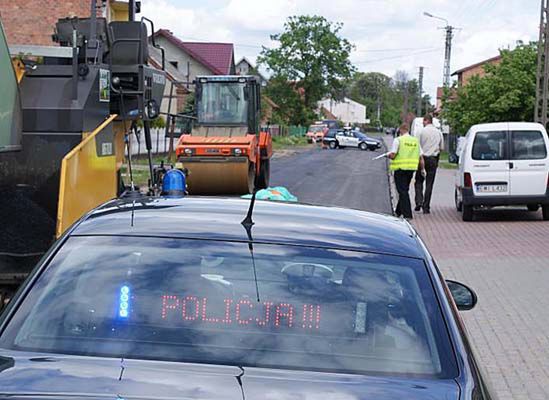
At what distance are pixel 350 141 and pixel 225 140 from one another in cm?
5043

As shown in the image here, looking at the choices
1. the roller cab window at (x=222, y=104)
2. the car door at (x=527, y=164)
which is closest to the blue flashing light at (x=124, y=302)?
the car door at (x=527, y=164)

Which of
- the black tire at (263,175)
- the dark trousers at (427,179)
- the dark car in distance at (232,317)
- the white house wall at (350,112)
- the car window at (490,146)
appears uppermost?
the dark car in distance at (232,317)

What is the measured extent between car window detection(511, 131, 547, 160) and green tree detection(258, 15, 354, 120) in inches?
3355

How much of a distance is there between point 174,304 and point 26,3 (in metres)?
38.3

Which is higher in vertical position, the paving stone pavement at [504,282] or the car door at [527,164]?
the car door at [527,164]

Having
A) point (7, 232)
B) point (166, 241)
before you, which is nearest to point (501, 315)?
point (7, 232)

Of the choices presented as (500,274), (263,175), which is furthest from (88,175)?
(263,175)

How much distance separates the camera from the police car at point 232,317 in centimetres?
305

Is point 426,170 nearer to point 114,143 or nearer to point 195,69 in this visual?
point 114,143

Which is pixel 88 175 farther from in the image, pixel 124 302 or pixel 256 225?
pixel 124 302

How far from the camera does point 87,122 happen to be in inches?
323

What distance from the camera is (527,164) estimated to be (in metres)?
18.1

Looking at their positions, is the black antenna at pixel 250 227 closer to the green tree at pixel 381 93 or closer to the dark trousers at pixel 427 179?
the dark trousers at pixel 427 179

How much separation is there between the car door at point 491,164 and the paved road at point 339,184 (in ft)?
8.04
